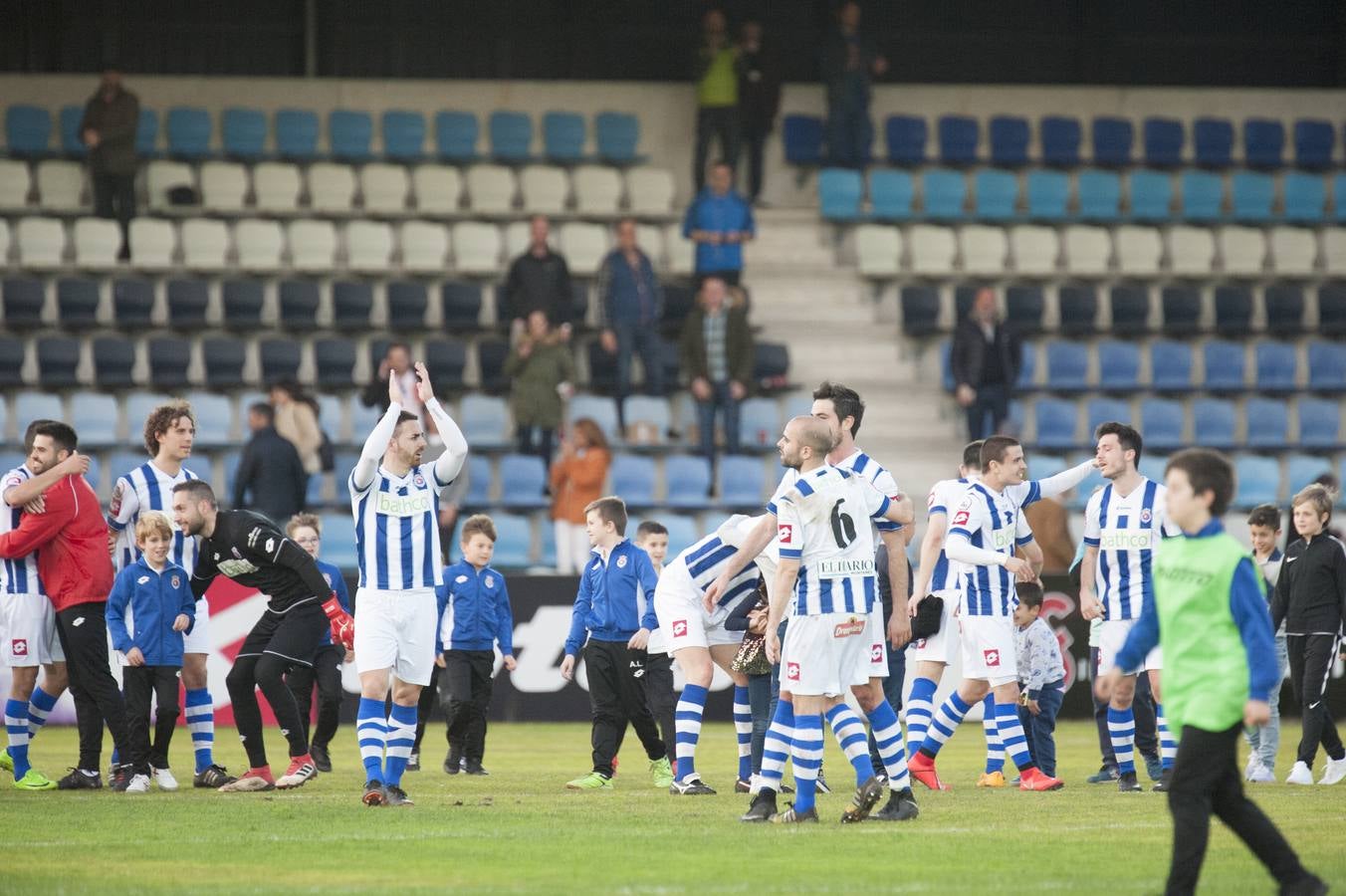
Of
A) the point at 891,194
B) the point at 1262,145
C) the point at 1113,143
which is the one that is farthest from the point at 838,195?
the point at 1262,145

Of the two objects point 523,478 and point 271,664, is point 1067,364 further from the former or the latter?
point 271,664

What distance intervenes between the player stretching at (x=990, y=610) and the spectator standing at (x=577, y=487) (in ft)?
29.4

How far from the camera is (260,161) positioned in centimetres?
2664

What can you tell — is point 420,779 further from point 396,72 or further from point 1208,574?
point 396,72

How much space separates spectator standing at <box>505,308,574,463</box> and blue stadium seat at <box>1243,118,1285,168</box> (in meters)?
12.3

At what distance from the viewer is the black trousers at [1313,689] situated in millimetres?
12711

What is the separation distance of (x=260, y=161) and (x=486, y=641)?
14235 mm

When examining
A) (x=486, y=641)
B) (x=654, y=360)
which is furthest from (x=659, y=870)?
(x=654, y=360)

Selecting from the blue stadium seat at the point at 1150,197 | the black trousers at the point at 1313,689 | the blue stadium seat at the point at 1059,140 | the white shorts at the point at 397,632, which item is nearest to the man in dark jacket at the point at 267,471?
the white shorts at the point at 397,632

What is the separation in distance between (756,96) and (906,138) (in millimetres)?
3091

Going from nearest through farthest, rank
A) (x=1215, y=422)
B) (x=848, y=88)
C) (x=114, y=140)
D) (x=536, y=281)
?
(x=536, y=281)
(x=114, y=140)
(x=1215, y=422)
(x=848, y=88)

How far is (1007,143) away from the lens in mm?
28734

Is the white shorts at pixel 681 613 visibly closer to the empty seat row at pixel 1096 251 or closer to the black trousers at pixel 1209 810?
the black trousers at pixel 1209 810

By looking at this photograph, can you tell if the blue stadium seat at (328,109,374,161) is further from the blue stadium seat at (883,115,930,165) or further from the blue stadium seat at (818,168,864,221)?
the blue stadium seat at (883,115,930,165)
